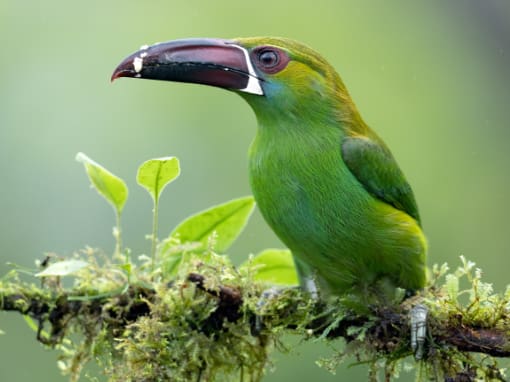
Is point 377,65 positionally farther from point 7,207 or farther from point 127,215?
point 7,207

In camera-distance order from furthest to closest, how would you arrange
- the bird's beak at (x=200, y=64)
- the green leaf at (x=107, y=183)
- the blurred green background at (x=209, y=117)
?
1. the blurred green background at (x=209, y=117)
2. the bird's beak at (x=200, y=64)
3. the green leaf at (x=107, y=183)

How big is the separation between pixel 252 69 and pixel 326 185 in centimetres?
54

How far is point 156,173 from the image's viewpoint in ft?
10.4

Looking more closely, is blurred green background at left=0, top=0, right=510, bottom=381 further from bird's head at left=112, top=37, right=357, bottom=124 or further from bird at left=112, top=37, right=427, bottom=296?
bird's head at left=112, top=37, right=357, bottom=124

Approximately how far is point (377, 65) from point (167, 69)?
4.43m

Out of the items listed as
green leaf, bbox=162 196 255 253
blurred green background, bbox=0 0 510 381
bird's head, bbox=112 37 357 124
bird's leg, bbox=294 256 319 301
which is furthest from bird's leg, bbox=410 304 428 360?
blurred green background, bbox=0 0 510 381

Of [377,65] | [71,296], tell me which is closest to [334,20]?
[377,65]

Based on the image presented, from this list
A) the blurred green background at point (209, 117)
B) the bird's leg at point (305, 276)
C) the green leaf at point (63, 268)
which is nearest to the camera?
the green leaf at point (63, 268)

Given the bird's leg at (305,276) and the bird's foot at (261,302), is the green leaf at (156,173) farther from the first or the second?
the bird's leg at (305,276)

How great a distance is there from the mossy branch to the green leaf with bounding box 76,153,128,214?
0.31m

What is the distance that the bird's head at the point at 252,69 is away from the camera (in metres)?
3.47

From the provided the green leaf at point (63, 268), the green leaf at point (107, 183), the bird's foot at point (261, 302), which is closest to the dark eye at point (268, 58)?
the green leaf at point (107, 183)

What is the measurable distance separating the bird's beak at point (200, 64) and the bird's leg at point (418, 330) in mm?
1118

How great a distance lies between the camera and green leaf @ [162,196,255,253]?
→ 11.4 feet
